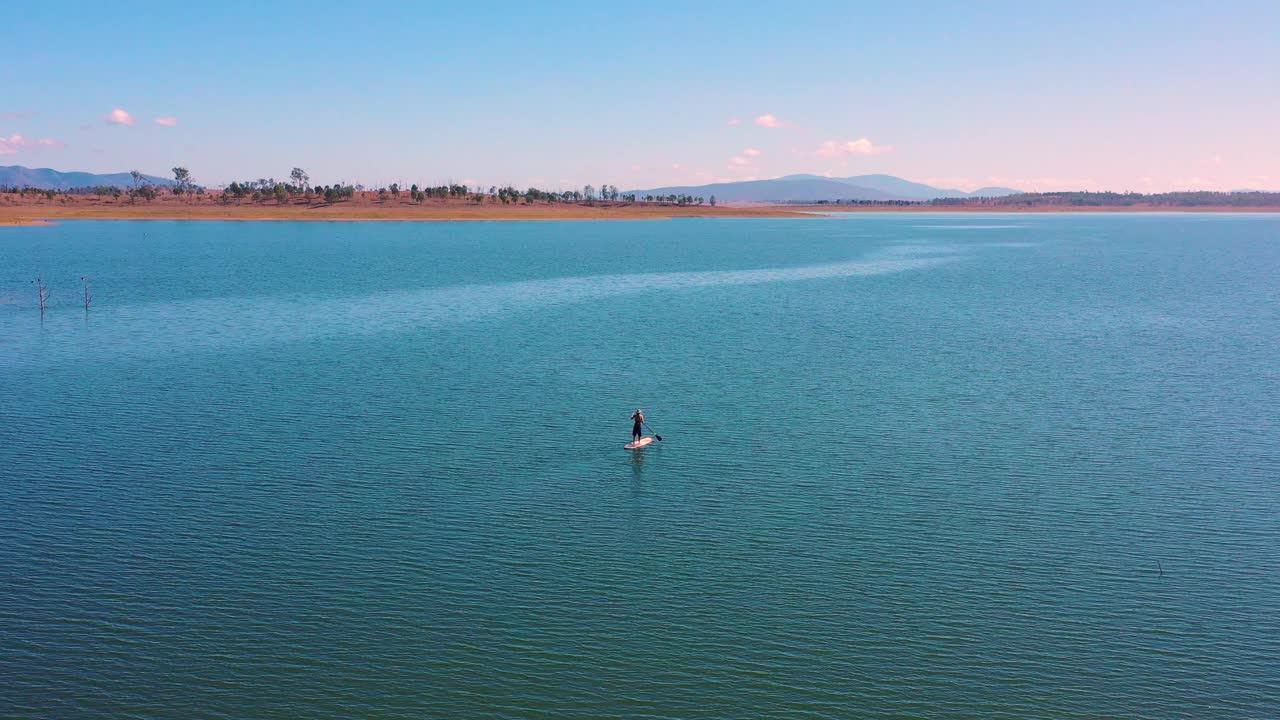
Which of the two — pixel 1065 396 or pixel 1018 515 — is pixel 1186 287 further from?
pixel 1018 515

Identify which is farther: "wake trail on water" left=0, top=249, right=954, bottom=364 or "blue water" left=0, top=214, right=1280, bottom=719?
"wake trail on water" left=0, top=249, right=954, bottom=364

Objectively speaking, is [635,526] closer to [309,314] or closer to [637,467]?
[637,467]

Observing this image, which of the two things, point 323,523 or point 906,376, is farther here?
point 906,376

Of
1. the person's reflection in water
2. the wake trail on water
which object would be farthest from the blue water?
the wake trail on water

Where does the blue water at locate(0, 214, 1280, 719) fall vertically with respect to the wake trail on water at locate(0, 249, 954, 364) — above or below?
below

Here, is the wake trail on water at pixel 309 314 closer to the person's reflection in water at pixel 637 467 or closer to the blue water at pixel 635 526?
the blue water at pixel 635 526

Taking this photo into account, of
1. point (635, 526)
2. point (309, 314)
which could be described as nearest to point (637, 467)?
point (635, 526)

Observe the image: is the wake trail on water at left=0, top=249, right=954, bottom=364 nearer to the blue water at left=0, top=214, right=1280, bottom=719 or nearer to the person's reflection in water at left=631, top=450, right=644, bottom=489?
the blue water at left=0, top=214, right=1280, bottom=719

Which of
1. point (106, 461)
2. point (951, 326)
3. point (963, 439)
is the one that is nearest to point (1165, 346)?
point (951, 326)
